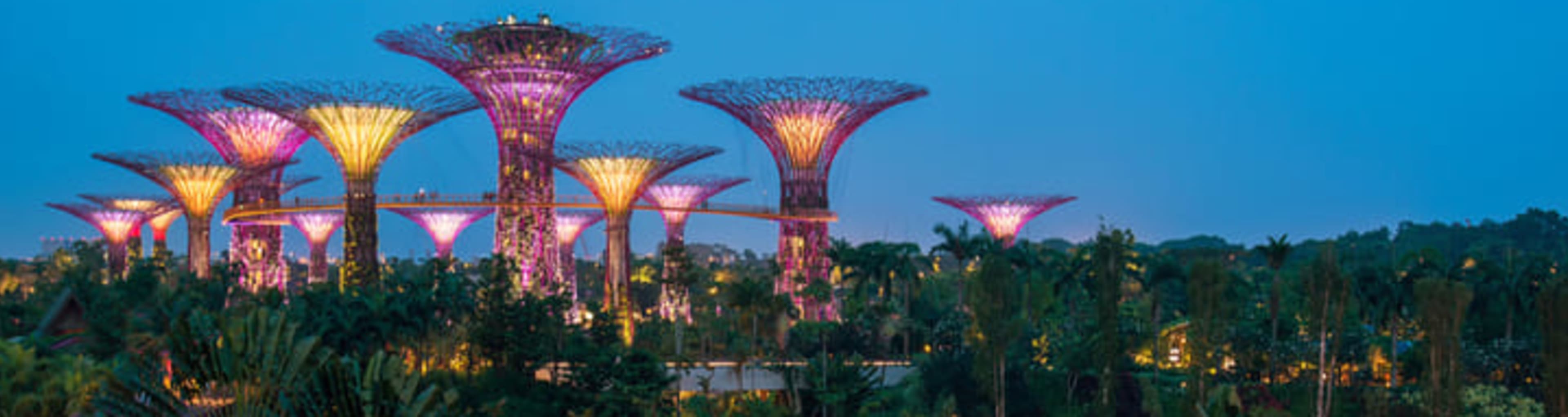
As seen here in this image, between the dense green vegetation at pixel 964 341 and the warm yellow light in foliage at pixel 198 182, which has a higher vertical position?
the warm yellow light in foliage at pixel 198 182

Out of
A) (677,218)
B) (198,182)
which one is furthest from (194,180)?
(677,218)

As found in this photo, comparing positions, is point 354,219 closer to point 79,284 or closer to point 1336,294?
point 79,284

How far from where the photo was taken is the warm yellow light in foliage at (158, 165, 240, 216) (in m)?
50.8

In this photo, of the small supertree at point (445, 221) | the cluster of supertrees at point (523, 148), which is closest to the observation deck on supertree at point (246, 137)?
the cluster of supertrees at point (523, 148)

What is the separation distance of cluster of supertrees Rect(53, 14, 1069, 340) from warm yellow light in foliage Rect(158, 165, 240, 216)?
46 millimetres

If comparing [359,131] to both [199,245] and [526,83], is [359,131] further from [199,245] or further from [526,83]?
[199,245]

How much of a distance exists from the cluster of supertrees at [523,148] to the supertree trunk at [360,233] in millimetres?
43

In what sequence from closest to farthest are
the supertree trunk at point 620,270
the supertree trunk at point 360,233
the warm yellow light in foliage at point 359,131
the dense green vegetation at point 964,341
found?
the dense green vegetation at point 964,341 → the warm yellow light in foliage at point 359,131 → the supertree trunk at point 360,233 → the supertree trunk at point 620,270

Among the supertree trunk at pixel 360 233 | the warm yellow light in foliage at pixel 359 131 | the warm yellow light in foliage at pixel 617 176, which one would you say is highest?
the warm yellow light in foliage at pixel 359 131

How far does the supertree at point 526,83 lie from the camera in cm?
4175

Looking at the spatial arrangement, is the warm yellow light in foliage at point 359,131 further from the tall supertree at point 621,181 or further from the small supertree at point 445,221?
the small supertree at point 445,221

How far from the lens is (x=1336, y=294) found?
3081 cm

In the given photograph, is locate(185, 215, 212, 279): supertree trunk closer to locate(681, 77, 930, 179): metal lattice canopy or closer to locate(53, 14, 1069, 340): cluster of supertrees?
locate(53, 14, 1069, 340): cluster of supertrees

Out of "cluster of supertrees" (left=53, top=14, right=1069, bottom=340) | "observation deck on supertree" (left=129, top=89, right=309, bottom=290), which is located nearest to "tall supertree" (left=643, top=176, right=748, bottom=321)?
"cluster of supertrees" (left=53, top=14, right=1069, bottom=340)
